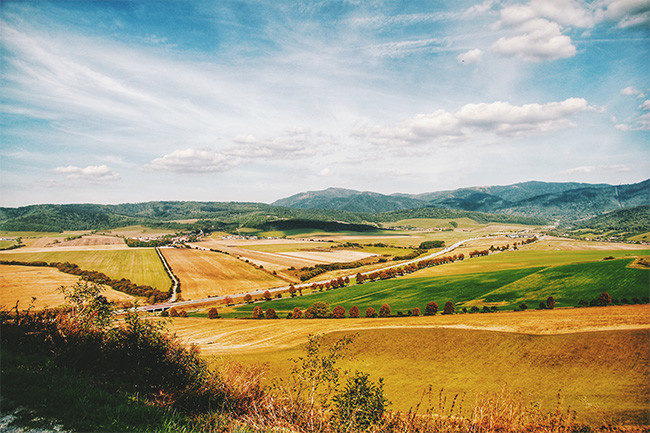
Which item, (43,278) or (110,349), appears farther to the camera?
(43,278)

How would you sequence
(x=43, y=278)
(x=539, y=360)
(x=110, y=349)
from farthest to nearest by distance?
1. (x=43, y=278)
2. (x=539, y=360)
3. (x=110, y=349)

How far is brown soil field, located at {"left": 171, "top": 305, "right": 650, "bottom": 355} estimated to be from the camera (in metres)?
37.4

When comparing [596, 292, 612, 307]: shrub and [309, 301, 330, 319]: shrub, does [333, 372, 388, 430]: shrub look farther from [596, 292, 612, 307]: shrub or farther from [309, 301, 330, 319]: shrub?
[596, 292, 612, 307]: shrub

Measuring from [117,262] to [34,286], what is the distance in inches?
1891

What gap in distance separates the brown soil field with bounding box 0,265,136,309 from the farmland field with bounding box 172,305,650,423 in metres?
46.0

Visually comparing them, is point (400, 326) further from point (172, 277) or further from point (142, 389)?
point (172, 277)

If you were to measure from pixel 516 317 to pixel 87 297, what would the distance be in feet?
177

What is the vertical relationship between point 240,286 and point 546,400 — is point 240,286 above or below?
below

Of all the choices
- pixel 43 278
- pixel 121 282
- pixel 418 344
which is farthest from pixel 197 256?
pixel 418 344

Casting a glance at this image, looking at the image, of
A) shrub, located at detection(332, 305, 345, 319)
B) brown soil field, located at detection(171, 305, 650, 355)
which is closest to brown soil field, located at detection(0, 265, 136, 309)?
brown soil field, located at detection(171, 305, 650, 355)

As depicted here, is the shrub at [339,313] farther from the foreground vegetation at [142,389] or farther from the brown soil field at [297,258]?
the brown soil field at [297,258]


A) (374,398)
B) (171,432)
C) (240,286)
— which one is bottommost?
(240,286)

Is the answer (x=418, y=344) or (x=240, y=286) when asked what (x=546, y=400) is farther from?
(x=240, y=286)

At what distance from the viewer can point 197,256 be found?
495ft
